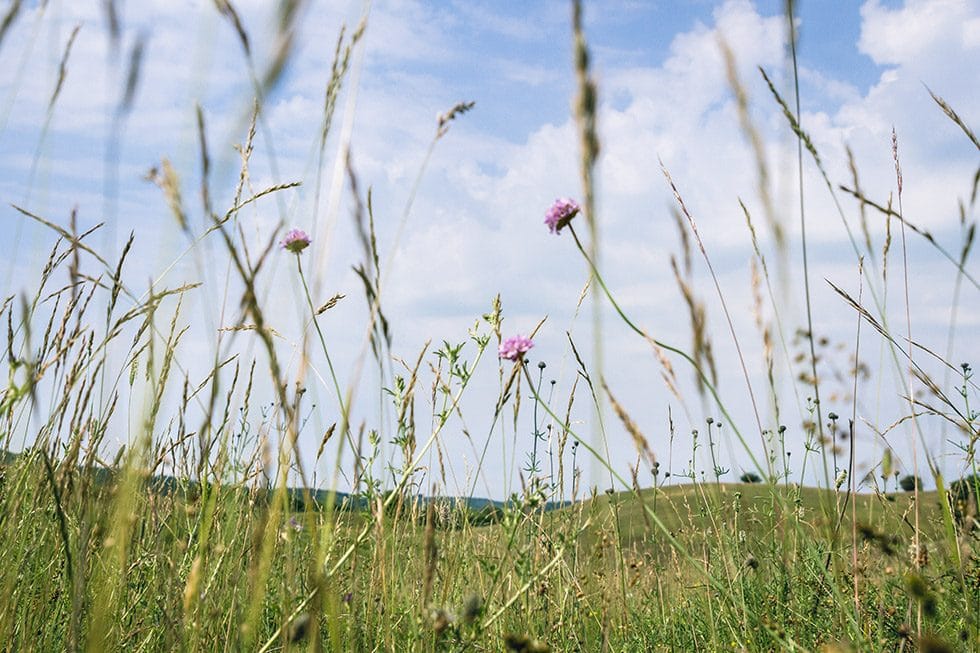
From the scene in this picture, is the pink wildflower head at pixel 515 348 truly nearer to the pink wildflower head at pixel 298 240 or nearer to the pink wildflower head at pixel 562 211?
the pink wildflower head at pixel 562 211

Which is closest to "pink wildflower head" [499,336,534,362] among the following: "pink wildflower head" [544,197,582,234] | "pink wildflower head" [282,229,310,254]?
"pink wildflower head" [544,197,582,234]

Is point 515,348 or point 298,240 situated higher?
point 298,240

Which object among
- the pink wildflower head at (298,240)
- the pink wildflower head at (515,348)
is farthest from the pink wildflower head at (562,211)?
the pink wildflower head at (298,240)

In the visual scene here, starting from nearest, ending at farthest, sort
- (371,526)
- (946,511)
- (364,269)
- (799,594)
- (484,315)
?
(364,269), (946,511), (371,526), (484,315), (799,594)

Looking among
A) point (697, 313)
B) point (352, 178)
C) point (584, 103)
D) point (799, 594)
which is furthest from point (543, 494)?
point (799, 594)

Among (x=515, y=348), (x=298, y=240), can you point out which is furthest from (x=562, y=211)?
(x=298, y=240)

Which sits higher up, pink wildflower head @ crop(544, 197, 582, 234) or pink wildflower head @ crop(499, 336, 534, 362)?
pink wildflower head @ crop(544, 197, 582, 234)

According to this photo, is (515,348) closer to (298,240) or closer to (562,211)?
(562,211)

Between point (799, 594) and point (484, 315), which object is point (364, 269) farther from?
point (799, 594)

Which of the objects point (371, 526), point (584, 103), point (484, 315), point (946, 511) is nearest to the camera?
point (584, 103)

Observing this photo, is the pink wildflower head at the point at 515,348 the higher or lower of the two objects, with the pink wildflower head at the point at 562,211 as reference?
lower

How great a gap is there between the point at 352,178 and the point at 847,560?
2984 mm

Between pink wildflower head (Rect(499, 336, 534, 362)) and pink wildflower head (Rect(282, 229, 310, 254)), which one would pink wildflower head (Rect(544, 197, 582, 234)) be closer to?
pink wildflower head (Rect(499, 336, 534, 362))

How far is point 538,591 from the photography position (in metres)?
2.46
